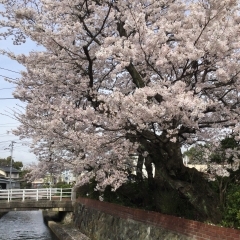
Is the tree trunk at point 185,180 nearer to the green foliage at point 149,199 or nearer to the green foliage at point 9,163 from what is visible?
the green foliage at point 149,199

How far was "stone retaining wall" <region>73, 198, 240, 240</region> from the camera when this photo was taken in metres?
7.97

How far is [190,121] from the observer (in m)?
8.06

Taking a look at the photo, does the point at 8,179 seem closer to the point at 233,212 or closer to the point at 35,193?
the point at 35,193

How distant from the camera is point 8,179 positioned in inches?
2227

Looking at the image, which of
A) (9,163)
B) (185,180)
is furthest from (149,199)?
(9,163)

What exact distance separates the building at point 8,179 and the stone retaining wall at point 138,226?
32.5m

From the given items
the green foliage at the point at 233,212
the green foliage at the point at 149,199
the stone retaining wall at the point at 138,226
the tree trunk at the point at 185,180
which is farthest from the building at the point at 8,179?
the green foliage at the point at 233,212

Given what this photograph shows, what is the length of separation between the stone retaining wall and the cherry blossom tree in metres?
0.78

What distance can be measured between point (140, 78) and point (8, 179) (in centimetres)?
5076

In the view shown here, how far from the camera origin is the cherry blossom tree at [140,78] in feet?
27.2

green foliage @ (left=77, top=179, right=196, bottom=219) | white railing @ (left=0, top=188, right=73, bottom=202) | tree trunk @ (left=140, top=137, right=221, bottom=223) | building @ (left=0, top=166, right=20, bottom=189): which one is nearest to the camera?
tree trunk @ (left=140, top=137, right=221, bottom=223)

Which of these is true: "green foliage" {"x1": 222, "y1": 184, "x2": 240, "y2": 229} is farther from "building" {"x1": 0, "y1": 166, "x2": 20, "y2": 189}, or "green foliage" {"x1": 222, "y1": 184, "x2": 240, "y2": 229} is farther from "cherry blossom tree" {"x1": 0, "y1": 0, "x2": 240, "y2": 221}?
"building" {"x1": 0, "y1": 166, "x2": 20, "y2": 189}

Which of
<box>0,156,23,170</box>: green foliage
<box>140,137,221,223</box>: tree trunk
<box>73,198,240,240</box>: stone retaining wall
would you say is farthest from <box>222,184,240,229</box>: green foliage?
<box>0,156,23,170</box>: green foliage

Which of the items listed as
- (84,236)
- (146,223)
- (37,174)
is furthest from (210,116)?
(37,174)
